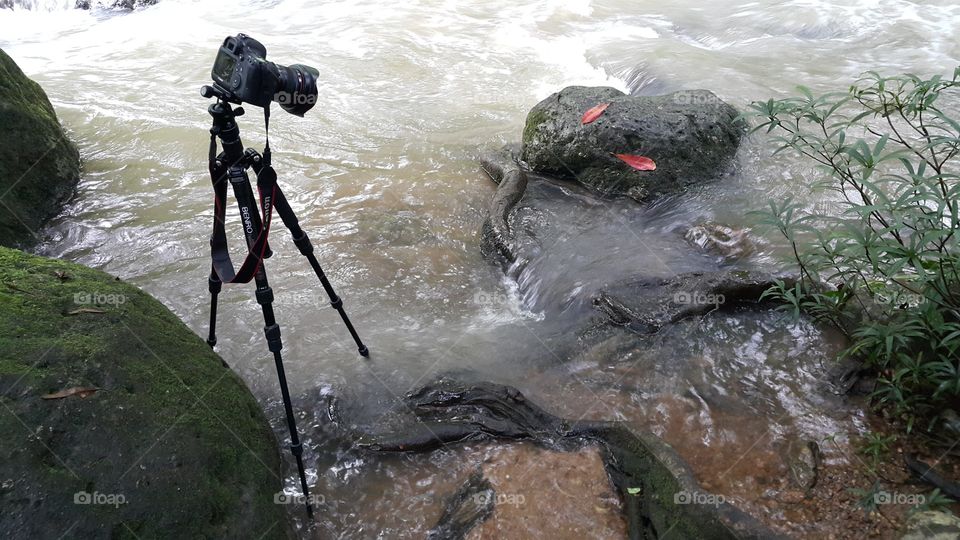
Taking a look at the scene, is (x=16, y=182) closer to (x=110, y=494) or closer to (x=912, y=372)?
(x=110, y=494)

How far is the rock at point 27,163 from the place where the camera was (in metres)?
4.84

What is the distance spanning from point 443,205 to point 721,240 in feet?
7.39

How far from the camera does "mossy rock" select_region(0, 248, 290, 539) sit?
200 cm

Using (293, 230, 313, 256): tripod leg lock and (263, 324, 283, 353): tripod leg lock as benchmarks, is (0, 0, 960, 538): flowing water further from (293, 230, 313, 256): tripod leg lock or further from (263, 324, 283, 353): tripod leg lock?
(293, 230, 313, 256): tripod leg lock

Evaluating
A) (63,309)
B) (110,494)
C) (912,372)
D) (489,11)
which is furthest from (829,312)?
(489,11)

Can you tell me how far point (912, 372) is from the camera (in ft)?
9.31

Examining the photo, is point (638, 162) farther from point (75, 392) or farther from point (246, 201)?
point (75, 392)

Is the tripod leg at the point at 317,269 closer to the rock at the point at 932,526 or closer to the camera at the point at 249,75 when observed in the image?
the camera at the point at 249,75

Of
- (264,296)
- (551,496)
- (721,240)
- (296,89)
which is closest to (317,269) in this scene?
(264,296)

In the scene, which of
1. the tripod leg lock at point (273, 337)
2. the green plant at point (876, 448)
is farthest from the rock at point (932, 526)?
the tripod leg lock at point (273, 337)

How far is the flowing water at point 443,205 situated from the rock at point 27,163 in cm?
21

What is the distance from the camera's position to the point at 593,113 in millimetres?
5441

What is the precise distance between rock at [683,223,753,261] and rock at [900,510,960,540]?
2.14 metres

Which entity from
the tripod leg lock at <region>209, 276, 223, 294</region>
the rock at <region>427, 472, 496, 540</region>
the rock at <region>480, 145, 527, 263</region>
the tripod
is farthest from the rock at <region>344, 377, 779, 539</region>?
the rock at <region>480, 145, 527, 263</region>
